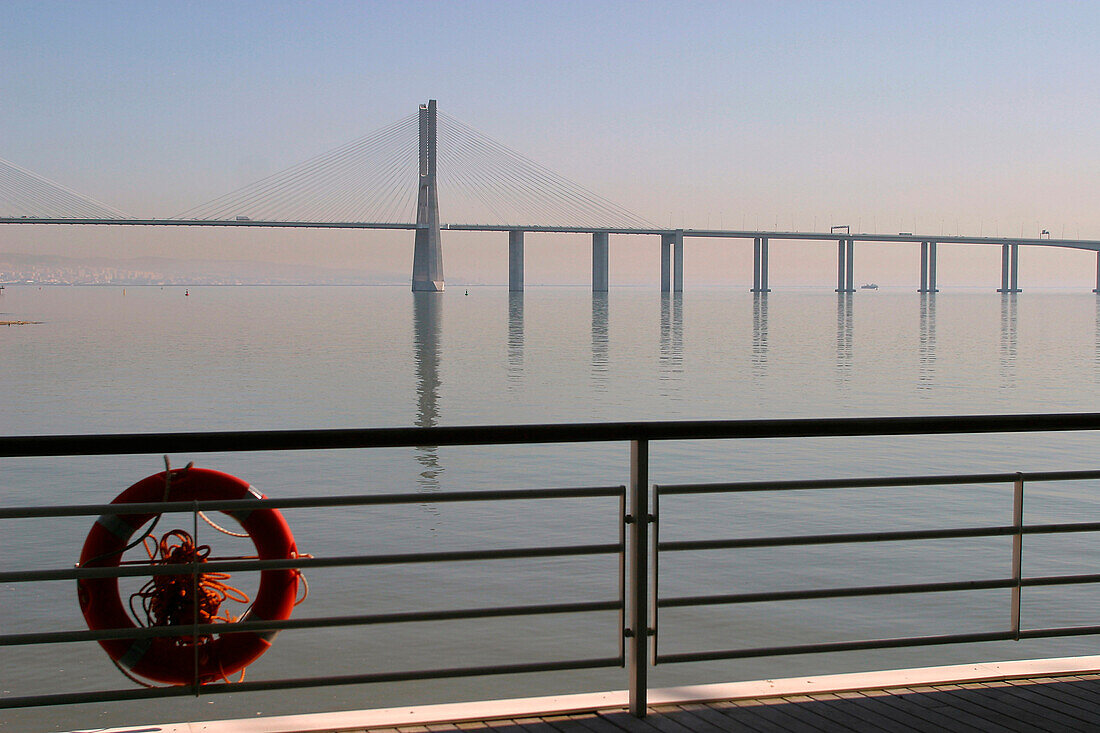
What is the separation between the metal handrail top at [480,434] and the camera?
2.26 m

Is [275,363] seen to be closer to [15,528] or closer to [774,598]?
[15,528]

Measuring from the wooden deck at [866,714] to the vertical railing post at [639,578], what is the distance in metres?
0.07

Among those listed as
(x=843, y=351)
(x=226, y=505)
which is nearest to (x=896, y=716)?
(x=226, y=505)

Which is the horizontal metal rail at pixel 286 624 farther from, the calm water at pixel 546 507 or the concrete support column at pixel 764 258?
the concrete support column at pixel 764 258

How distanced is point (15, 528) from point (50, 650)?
3.17 m

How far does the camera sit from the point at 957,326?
53.2 m

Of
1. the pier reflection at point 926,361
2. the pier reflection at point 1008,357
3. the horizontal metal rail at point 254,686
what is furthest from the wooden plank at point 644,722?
the pier reflection at point 1008,357

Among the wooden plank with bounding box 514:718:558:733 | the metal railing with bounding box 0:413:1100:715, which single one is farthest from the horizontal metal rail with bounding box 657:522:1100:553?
the wooden plank with bounding box 514:718:558:733

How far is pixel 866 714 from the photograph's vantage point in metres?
2.59

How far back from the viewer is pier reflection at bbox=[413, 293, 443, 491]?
39.0ft

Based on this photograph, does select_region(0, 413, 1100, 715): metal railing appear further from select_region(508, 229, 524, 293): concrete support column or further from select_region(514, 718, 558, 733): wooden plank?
select_region(508, 229, 524, 293): concrete support column

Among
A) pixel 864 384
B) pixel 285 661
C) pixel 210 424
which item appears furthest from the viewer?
pixel 864 384

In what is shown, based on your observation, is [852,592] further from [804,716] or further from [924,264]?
[924,264]

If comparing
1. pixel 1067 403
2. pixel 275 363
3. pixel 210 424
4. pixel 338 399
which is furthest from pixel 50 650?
pixel 275 363
